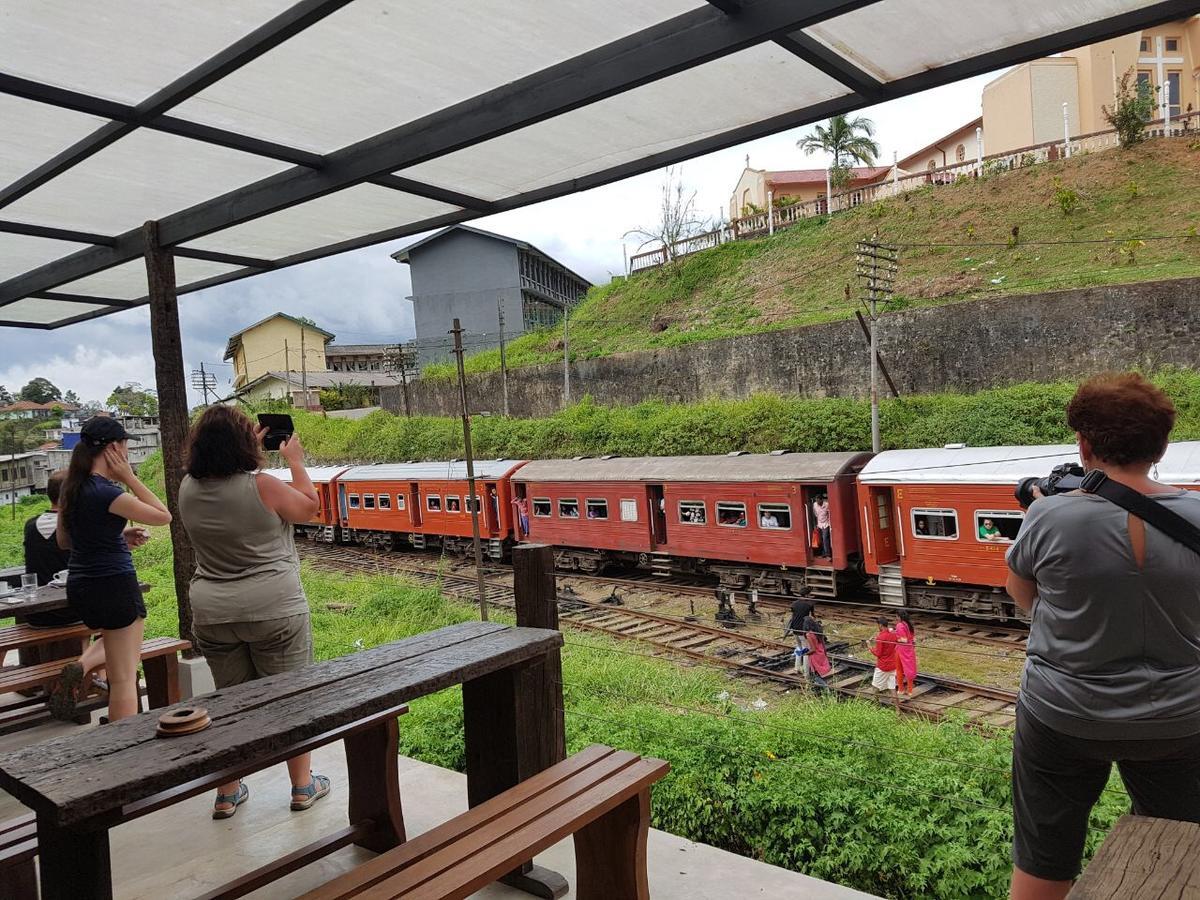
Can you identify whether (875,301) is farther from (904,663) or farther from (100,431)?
(100,431)

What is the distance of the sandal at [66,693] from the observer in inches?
176

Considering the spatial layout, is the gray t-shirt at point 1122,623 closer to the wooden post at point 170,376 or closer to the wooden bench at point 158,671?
the wooden bench at point 158,671

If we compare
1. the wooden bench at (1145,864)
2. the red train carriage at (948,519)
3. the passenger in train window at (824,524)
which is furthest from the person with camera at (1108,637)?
the passenger in train window at (824,524)

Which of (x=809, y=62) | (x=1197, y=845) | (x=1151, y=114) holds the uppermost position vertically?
(x=1151, y=114)

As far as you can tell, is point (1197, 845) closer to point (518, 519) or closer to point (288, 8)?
point (288, 8)

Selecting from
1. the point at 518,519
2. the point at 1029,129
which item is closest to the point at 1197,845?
the point at 518,519

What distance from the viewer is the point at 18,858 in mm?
2342

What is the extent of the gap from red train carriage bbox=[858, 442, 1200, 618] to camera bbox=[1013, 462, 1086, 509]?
7847mm

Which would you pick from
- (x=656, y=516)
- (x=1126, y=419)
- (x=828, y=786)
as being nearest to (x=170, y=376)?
(x=828, y=786)

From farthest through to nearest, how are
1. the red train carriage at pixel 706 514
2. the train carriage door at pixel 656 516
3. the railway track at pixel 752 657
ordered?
the train carriage door at pixel 656 516 → the red train carriage at pixel 706 514 → the railway track at pixel 752 657

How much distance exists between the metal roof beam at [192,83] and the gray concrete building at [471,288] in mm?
32560

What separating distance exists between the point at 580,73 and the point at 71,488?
116 inches

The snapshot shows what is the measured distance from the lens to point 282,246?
552 cm

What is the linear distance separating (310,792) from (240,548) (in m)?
1.23
